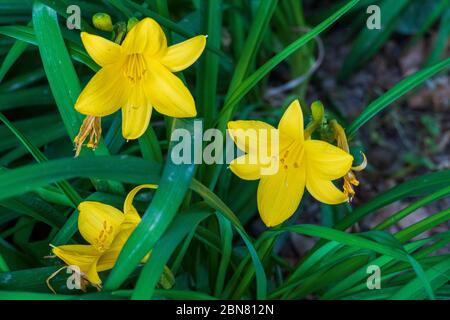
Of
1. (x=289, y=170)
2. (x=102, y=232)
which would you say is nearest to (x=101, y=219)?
(x=102, y=232)

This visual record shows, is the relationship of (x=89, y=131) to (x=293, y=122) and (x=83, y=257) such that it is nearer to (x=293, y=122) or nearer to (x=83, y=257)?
(x=83, y=257)

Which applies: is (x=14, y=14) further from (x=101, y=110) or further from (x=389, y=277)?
(x=389, y=277)

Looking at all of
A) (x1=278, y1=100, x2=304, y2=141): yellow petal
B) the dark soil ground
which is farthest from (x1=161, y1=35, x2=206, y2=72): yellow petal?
the dark soil ground

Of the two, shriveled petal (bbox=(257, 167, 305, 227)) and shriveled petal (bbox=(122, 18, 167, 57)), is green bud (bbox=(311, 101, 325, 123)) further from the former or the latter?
shriveled petal (bbox=(122, 18, 167, 57))

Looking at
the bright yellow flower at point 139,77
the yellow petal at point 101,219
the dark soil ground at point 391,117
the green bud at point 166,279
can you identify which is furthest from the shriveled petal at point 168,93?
the dark soil ground at point 391,117
